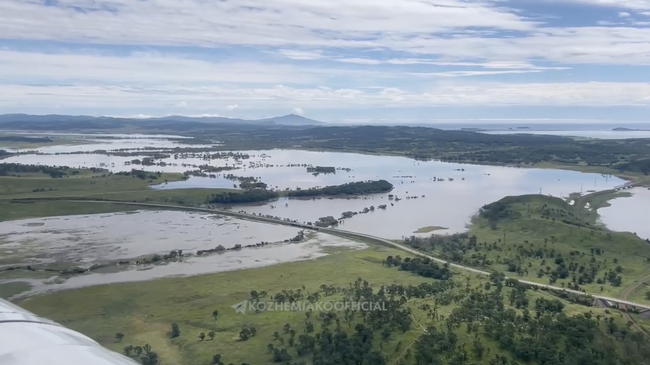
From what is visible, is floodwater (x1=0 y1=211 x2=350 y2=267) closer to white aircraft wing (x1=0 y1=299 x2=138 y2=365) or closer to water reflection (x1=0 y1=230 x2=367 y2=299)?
water reflection (x1=0 y1=230 x2=367 y2=299)

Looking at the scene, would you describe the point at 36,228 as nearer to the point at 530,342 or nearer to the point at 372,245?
the point at 372,245

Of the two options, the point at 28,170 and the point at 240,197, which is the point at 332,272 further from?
the point at 28,170

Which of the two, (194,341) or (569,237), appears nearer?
(194,341)

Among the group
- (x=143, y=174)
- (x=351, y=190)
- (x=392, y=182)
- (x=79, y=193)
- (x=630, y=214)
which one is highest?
(x=143, y=174)

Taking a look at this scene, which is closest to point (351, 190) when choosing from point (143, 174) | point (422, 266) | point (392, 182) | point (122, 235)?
point (392, 182)

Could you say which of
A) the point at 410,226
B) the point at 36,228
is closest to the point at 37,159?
the point at 36,228

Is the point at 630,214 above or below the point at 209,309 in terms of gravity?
above
